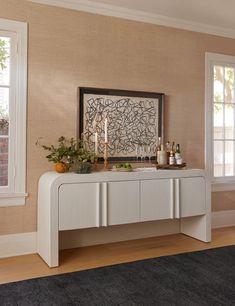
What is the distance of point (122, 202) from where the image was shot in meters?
3.45

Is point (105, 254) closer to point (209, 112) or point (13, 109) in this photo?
point (13, 109)

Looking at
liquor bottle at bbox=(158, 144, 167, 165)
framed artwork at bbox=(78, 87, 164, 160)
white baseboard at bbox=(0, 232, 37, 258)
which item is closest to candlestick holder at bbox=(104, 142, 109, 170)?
framed artwork at bbox=(78, 87, 164, 160)

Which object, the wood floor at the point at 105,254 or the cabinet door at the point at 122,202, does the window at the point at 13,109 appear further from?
the cabinet door at the point at 122,202

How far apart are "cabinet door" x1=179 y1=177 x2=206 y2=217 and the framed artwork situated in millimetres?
683

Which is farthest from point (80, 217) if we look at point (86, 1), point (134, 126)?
point (86, 1)

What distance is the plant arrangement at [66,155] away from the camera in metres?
3.41

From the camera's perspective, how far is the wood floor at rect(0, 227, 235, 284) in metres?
3.05

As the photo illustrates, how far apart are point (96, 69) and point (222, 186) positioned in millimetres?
2376

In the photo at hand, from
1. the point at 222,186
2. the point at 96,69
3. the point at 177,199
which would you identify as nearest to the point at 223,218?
the point at 222,186

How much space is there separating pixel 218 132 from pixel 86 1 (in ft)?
7.99

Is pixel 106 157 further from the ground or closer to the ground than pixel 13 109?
closer to the ground

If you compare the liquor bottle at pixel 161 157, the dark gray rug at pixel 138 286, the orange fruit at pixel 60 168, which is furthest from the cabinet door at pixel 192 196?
the orange fruit at pixel 60 168

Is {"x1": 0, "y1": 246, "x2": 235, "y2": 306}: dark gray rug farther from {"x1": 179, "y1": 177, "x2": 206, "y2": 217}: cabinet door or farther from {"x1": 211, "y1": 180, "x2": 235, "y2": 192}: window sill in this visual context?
{"x1": 211, "y1": 180, "x2": 235, "y2": 192}: window sill

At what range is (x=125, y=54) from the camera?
13.2 ft
